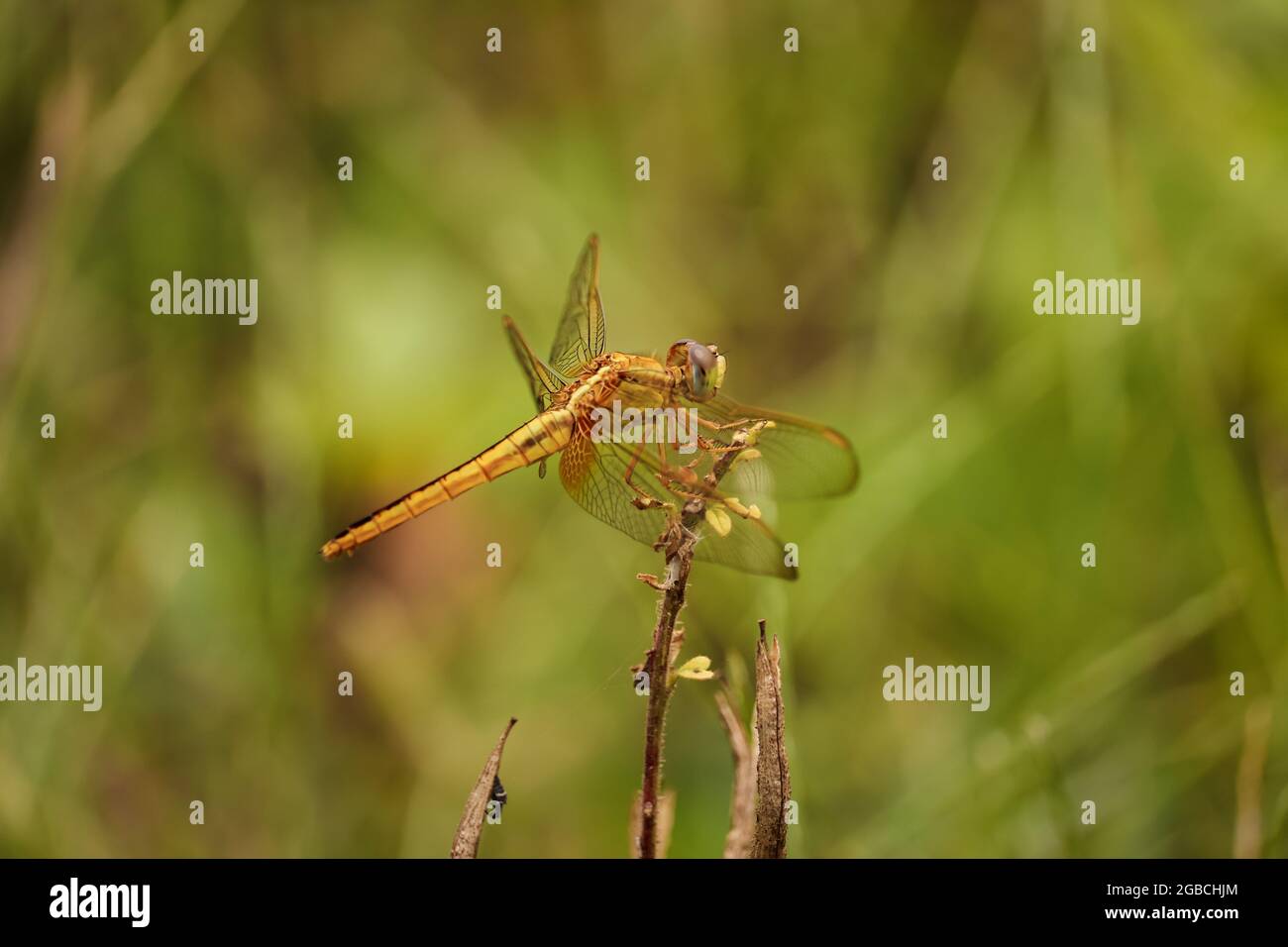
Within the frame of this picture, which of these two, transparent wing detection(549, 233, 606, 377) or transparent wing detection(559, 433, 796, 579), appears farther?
transparent wing detection(549, 233, 606, 377)

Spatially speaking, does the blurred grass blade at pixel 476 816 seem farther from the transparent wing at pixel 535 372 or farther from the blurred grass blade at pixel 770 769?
the transparent wing at pixel 535 372

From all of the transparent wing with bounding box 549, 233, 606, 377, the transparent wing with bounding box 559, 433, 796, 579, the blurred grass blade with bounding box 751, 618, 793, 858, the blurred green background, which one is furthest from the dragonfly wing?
the blurred green background

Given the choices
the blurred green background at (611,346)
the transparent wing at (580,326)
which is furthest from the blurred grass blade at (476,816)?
the blurred green background at (611,346)

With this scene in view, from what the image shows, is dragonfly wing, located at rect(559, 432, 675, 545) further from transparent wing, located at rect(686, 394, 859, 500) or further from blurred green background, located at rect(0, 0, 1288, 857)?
blurred green background, located at rect(0, 0, 1288, 857)

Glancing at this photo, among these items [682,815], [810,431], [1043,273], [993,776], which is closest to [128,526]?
[682,815]

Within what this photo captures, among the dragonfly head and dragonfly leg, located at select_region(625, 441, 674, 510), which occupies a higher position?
the dragonfly head

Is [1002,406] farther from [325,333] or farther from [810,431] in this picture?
[325,333]

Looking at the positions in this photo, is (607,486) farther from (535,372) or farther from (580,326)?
(580,326)
